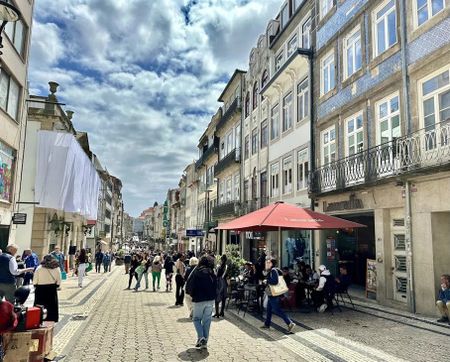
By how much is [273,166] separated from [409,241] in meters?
11.8

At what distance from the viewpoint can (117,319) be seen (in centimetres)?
962

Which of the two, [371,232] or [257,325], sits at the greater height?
[371,232]

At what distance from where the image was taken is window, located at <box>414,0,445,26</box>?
34.6ft

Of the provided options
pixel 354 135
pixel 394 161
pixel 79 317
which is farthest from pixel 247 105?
pixel 79 317

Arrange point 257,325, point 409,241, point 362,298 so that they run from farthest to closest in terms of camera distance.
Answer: point 362,298
point 409,241
point 257,325

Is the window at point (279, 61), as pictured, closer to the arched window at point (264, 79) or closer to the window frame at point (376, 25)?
the arched window at point (264, 79)

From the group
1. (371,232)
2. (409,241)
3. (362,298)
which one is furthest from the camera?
(371,232)

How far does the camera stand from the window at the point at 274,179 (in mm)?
21438

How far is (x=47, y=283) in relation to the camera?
297 inches

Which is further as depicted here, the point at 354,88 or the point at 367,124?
the point at 354,88

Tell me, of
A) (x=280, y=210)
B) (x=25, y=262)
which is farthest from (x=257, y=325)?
(x=25, y=262)

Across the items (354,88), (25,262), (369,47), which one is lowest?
(25,262)

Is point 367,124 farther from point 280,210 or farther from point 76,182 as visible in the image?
point 76,182

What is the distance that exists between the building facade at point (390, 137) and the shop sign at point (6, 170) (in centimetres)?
1249
